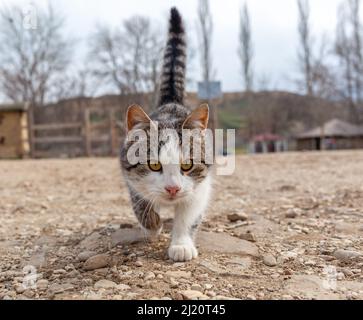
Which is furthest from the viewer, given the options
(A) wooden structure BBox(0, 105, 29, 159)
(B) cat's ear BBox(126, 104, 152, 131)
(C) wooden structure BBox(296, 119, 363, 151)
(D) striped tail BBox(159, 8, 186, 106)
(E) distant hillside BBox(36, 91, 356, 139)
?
(E) distant hillside BBox(36, 91, 356, 139)

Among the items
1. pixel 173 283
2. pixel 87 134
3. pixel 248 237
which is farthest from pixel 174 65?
pixel 87 134

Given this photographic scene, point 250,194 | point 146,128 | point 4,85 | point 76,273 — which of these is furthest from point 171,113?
point 4,85

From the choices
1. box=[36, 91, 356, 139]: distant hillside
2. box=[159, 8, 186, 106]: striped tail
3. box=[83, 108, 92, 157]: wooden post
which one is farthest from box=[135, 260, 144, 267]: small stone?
box=[36, 91, 356, 139]: distant hillside

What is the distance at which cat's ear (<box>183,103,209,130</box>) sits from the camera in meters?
2.36

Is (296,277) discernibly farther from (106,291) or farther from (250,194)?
(250,194)

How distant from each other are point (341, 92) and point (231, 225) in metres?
26.6

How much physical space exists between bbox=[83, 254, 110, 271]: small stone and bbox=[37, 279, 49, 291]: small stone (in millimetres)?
226

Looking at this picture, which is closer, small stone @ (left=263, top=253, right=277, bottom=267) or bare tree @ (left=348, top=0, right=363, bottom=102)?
small stone @ (left=263, top=253, right=277, bottom=267)

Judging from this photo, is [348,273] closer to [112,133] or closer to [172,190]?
[172,190]

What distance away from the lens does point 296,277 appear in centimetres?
184

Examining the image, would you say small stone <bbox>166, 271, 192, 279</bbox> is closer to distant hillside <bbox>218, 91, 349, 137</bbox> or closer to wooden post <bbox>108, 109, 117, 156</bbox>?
wooden post <bbox>108, 109, 117, 156</bbox>

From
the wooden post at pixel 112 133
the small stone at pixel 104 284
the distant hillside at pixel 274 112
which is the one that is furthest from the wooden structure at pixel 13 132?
the distant hillside at pixel 274 112

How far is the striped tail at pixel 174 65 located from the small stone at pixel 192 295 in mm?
2000
